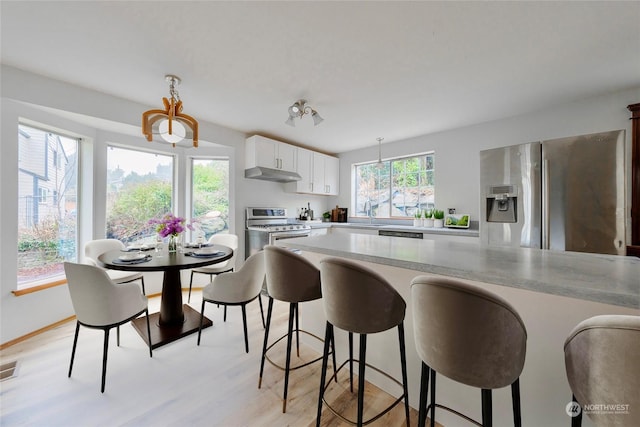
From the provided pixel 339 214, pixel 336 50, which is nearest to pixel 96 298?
pixel 336 50

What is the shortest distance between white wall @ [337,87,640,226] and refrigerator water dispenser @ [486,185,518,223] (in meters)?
0.71

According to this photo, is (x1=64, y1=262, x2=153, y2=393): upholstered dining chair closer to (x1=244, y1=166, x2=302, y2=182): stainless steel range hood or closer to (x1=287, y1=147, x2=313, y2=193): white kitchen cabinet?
(x1=244, y1=166, x2=302, y2=182): stainless steel range hood

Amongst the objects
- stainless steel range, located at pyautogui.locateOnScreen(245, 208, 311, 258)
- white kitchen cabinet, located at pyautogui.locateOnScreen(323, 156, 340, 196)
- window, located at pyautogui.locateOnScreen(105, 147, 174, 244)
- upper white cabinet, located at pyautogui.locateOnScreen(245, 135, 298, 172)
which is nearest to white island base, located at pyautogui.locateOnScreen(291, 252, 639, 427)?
stainless steel range, located at pyautogui.locateOnScreen(245, 208, 311, 258)

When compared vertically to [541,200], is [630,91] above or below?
above

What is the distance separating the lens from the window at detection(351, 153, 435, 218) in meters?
3.94

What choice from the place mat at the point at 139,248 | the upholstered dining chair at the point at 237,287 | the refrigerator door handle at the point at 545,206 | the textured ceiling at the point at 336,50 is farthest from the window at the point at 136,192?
the refrigerator door handle at the point at 545,206

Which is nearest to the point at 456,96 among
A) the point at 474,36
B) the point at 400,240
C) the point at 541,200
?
the point at 474,36

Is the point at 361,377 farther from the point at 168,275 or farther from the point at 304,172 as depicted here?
the point at 304,172

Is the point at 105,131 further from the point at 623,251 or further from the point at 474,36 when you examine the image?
the point at 623,251

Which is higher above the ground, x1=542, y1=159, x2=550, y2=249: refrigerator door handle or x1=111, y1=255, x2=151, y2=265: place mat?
x1=542, y1=159, x2=550, y2=249: refrigerator door handle

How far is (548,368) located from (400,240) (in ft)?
3.44

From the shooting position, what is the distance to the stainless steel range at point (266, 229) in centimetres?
A: 342

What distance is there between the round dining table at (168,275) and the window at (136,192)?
903 millimetres

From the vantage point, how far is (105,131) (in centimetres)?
284
